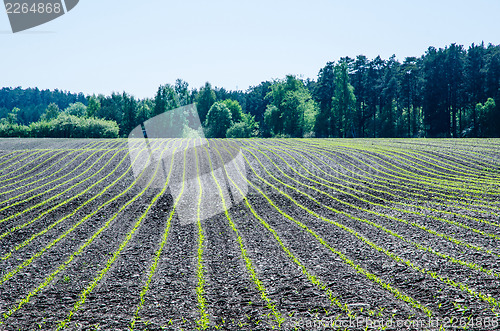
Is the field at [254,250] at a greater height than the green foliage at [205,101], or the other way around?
the green foliage at [205,101]

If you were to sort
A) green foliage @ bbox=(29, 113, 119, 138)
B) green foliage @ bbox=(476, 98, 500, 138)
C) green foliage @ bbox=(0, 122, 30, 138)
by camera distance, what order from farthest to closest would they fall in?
green foliage @ bbox=(0, 122, 30, 138)
green foliage @ bbox=(29, 113, 119, 138)
green foliage @ bbox=(476, 98, 500, 138)

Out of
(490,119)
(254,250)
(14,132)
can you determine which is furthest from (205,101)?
(254,250)

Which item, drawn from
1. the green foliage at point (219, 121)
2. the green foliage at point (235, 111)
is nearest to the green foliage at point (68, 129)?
the green foliage at point (219, 121)

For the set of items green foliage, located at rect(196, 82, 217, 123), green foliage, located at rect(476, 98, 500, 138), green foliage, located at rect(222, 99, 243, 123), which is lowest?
green foliage, located at rect(476, 98, 500, 138)

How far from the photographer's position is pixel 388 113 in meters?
74.3

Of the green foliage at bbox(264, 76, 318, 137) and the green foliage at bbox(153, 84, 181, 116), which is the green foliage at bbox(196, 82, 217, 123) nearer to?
the green foliage at bbox(153, 84, 181, 116)

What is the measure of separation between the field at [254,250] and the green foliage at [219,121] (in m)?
66.8

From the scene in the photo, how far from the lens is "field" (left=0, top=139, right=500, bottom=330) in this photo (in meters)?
8.17

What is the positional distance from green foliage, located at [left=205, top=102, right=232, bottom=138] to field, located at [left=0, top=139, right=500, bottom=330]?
219ft

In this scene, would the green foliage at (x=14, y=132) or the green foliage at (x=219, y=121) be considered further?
the green foliage at (x=219, y=121)

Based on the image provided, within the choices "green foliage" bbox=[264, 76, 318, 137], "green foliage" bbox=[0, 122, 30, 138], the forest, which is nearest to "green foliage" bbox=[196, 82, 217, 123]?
the forest

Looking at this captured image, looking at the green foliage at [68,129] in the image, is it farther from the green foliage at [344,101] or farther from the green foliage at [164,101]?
the green foliage at [344,101]

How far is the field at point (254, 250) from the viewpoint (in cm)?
817

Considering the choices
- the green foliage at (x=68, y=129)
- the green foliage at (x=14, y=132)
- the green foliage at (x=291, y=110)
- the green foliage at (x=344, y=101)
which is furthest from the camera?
the green foliage at (x=291, y=110)
